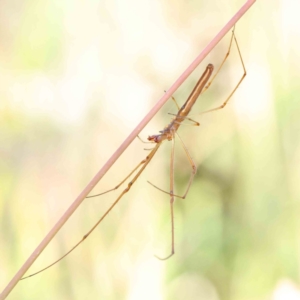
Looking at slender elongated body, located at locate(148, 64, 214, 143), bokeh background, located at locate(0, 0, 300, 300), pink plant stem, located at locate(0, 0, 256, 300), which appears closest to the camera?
pink plant stem, located at locate(0, 0, 256, 300)

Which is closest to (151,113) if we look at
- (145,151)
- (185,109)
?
(185,109)

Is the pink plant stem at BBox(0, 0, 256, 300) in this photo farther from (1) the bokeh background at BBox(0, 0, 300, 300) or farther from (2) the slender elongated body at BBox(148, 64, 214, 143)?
(1) the bokeh background at BBox(0, 0, 300, 300)

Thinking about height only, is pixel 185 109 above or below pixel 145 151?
above

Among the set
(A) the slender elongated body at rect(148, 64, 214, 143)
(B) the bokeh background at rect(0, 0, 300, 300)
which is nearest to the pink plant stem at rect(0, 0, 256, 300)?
(A) the slender elongated body at rect(148, 64, 214, 143)

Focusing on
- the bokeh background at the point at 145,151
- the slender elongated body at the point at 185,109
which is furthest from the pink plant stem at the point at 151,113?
the bokeh background at the point at 145,151

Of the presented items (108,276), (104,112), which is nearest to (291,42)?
(104,112)

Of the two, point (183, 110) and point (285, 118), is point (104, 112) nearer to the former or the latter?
point (183, 110)

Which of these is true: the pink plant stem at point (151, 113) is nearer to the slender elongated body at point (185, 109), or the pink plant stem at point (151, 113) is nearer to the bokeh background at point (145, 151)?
the slender elongated body at point (185, 109)

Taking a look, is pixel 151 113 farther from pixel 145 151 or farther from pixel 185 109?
pixel 145 151
